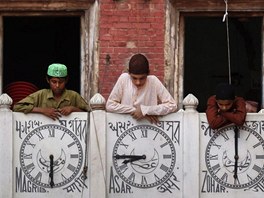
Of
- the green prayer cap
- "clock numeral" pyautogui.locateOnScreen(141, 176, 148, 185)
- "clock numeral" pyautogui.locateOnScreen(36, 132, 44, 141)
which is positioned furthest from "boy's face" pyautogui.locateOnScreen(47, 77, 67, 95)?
"clock numeral" pyautogui.locateOnScreen(141, 176, 148, 185)

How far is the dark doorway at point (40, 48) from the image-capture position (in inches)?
625

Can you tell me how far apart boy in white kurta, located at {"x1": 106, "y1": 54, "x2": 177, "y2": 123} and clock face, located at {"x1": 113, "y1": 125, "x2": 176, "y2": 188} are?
7.9 inches

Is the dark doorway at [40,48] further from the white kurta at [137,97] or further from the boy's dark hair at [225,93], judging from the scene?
the boy's dark hair at [225,93]

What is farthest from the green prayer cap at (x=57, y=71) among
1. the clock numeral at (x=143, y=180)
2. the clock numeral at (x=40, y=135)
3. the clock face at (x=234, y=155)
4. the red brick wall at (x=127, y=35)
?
the clock face at (x=234, y=155)

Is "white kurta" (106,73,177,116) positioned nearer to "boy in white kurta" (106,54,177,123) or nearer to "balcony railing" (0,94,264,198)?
"boy in white kurta" (106,54,177,123)

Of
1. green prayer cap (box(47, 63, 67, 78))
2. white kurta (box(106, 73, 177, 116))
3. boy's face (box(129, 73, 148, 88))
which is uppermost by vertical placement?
green prayer cap (box(47, 63, 67, 78))

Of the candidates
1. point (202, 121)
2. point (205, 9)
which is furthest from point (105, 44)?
point (202, 121)

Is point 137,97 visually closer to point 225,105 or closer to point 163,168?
point 163,168

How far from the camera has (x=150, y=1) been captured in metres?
14.1

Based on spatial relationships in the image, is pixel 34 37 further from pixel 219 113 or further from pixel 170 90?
pixel 219 113

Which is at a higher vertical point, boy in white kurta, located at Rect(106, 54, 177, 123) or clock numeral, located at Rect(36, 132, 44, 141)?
boy in white kurta, located at Rect(106, 54, 177, 123)

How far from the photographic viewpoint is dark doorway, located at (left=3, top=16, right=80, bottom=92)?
15.9m

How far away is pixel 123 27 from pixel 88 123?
2162mm

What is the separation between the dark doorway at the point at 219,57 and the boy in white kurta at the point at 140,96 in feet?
8.83
